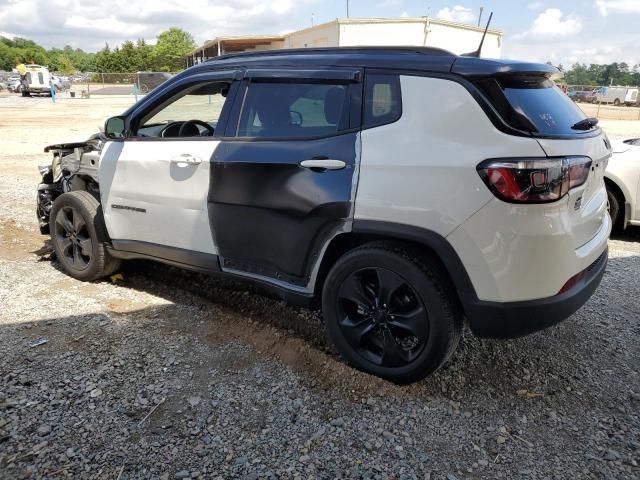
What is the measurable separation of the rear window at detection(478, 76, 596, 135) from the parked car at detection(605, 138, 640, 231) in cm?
342

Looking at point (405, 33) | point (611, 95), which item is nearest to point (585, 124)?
point (405, 33)

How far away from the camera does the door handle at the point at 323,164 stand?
2.86 meters

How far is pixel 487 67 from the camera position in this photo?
259 cm

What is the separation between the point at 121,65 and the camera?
9231 cm

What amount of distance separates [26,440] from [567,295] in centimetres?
279

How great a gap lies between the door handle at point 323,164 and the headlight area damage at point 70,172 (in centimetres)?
202

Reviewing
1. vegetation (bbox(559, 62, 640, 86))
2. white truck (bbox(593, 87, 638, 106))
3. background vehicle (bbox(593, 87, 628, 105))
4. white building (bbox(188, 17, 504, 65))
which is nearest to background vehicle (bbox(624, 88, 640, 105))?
white truck (bbox(593, 87, 638, 106))

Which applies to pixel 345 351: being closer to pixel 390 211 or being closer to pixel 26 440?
pixel 390 211

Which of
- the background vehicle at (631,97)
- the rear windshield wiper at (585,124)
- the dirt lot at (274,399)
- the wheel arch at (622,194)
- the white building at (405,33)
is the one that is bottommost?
the dirt lot at (274,399)

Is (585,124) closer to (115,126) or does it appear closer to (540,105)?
(540,105)

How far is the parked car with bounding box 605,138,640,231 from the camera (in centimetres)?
569

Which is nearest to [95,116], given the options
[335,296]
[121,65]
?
[335,296]

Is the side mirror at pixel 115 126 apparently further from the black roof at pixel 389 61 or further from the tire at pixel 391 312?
the tire at pixel 391 312

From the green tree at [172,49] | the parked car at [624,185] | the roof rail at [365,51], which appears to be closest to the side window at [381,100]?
the roof rail at [365,51]
